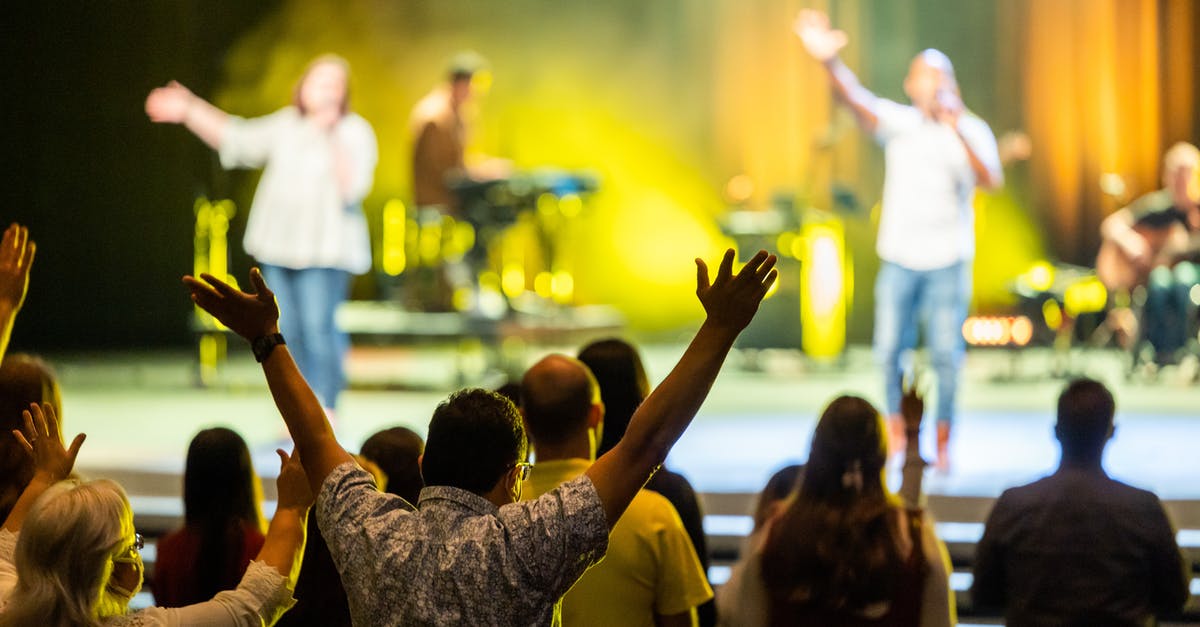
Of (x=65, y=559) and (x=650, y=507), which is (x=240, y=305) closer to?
(x=65, y=559)

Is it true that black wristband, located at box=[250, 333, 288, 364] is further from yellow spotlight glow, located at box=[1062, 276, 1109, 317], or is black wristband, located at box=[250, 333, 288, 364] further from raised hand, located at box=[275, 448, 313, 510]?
yellow spotlight glow, located at box=[1062, 276, 1109, 317]

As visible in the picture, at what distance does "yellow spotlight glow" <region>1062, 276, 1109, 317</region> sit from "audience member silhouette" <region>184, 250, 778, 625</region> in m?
7.46

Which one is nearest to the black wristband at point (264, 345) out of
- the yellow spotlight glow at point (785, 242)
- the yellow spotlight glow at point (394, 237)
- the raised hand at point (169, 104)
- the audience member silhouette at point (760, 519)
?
the audience member silhouette at point (760, 519)

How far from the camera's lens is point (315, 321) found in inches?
243

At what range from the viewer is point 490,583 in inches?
67.3

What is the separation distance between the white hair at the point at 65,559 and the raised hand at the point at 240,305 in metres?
0.29

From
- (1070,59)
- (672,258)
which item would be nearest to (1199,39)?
(1070,59)

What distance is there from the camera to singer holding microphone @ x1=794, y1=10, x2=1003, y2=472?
5582mm

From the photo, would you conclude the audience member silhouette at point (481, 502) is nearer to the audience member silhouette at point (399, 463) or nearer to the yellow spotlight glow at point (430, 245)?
the audience member silhouette at point (399, 463)

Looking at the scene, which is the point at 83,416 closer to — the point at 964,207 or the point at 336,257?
the point at 336,257

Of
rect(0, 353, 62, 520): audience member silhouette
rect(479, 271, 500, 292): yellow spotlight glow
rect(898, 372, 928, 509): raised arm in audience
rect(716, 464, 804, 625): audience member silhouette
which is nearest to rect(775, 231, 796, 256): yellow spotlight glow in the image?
Answer: rect(479, 271, 500, 292): yellow spotlight glow

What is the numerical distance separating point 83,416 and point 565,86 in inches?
192

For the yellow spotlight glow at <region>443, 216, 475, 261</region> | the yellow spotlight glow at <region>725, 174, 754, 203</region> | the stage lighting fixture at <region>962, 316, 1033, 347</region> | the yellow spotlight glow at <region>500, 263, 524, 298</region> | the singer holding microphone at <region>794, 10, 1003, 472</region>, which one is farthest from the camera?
the yellow spotlight glow at <region>725, 174, 754, 203</region>

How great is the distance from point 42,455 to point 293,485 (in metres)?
0.45
